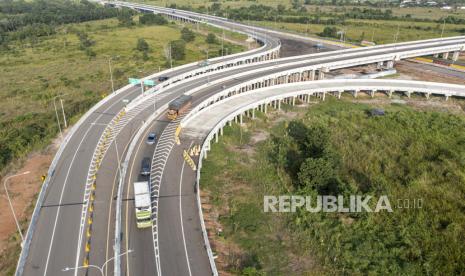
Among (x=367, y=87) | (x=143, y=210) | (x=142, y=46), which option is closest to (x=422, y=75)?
(x=367, y=87)

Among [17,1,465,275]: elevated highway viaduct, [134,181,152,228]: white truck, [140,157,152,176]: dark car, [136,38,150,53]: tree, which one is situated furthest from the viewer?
[136,38,150,53]: tree

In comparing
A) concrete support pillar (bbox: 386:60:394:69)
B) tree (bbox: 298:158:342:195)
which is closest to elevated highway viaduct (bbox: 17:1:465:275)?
tree (bbox: 298:158:342:195)

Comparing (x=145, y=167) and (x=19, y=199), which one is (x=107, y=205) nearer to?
(x=145, y=167)

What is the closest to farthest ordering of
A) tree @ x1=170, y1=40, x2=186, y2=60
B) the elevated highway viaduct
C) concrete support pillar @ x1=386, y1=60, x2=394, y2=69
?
1. the elevated highway viaduct
2. concrete support pillar @ x1=386, y1=60, x2=394, y2=69
3. tree @ x1=170, y1=40, x2=186, y2=60

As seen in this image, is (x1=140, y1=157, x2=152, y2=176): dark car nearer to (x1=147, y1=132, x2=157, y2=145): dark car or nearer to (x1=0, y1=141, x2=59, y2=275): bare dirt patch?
(x1=147, y1=132, x2=157, y2=145): dark car

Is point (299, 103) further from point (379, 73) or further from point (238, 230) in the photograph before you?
point (238, 230)

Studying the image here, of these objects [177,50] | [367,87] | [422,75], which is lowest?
[367,87]

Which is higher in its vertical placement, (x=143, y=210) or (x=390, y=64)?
(x=390, y=64)

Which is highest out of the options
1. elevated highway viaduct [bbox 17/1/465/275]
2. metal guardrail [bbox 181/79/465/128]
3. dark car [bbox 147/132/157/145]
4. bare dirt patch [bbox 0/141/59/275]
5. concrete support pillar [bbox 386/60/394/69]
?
concrete support pillar [bbox 386/60/394/69]
